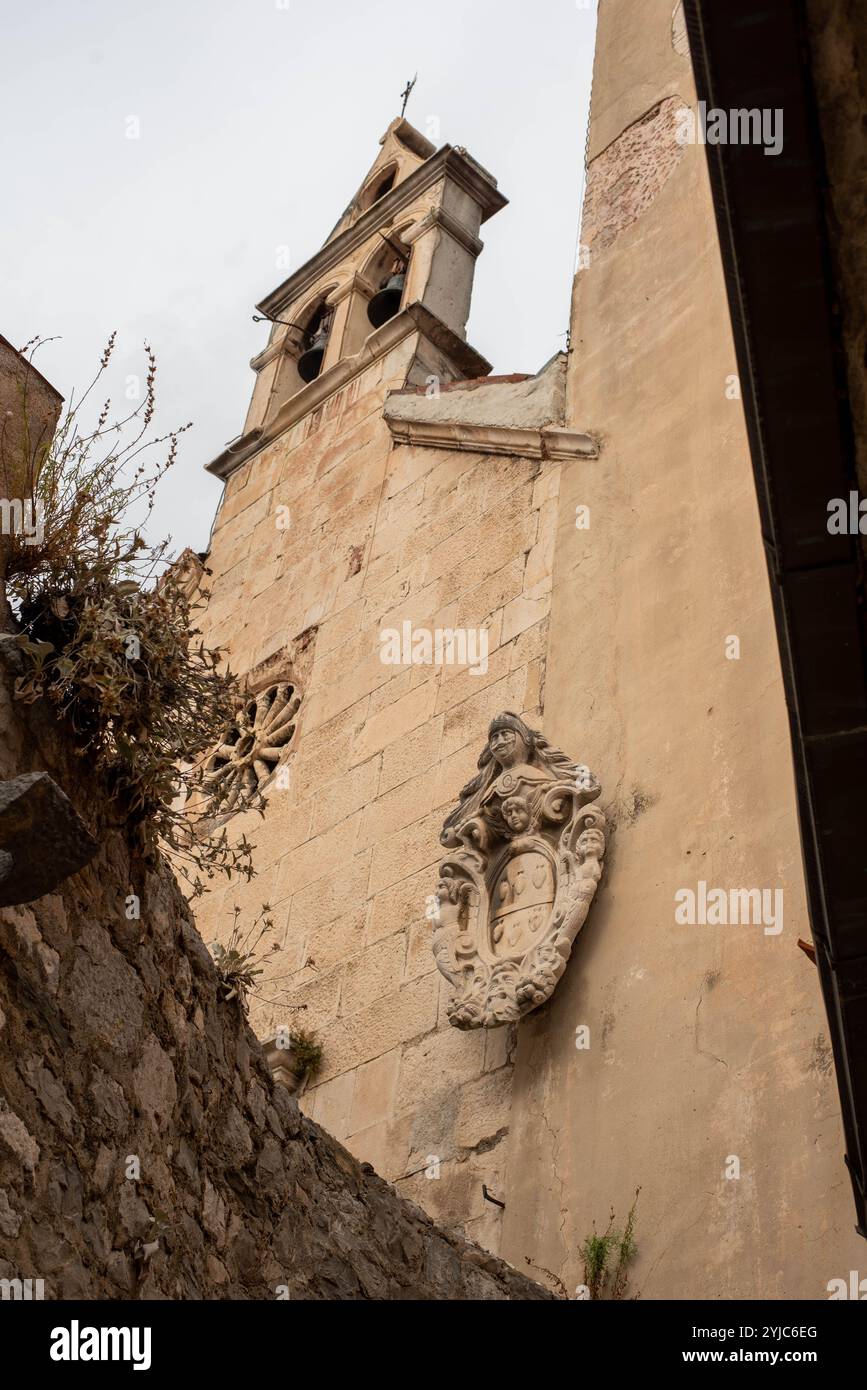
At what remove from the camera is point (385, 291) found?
12.1 m

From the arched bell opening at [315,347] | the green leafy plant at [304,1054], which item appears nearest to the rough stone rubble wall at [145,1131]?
the green leafy plant at [304,1054]

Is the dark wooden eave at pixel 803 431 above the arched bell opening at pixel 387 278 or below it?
below

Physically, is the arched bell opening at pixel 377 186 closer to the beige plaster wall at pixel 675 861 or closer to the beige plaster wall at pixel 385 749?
the beige plaster wall at pixel 385 749

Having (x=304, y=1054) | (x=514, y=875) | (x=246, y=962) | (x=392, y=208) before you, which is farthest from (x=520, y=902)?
(x=392, y=208)

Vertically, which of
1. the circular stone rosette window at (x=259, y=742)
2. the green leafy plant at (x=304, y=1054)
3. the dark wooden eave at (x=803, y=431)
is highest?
the circular stone rosette window at (x=259, y=742)

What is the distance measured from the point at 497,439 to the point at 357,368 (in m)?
2.53

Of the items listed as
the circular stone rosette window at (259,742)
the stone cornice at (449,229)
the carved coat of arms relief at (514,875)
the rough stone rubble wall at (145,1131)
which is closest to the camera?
the rough stone rubble wall at (145,1131)

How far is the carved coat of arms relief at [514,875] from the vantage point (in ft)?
21.4

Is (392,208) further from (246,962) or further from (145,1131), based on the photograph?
(145,1131)

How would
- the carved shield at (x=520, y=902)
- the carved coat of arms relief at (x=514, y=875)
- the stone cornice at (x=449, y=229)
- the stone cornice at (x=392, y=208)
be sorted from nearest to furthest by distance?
the carved coat of arms relief at (x=514, y=875) < the carved shield at (x=520, y=902) < the stone cornice at (x=449, y=229) < the stone cornice at (x=392, y=208)

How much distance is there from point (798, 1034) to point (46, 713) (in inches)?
111

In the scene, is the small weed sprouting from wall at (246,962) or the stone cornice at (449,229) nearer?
the small weed sprouting from wall at (246,962)

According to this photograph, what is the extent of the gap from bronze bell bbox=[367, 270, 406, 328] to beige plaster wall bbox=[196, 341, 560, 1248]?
3.82ft
